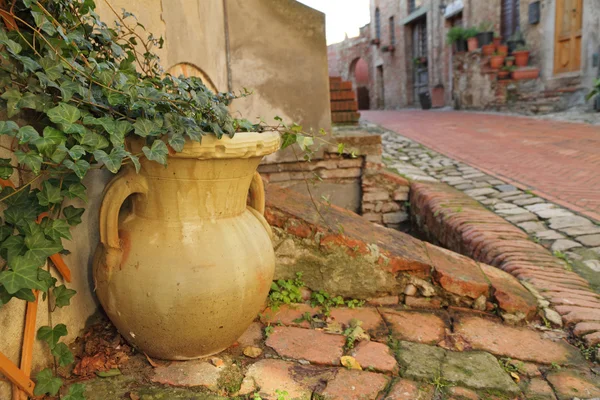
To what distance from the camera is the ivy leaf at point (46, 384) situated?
159cm

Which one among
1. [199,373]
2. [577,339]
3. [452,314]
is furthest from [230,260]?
[577,339]

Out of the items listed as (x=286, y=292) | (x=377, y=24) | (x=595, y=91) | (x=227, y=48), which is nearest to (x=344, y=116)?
(x=227, y=48)

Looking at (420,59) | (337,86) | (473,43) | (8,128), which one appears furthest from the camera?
(420,59)

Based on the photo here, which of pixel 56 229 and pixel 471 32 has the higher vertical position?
pixel 471 32

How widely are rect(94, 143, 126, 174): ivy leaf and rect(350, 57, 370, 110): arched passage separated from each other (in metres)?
25.4

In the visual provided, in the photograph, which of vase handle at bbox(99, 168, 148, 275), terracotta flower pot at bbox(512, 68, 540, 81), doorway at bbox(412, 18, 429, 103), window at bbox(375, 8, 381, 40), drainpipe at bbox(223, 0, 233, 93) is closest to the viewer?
vase handle at bbox(99, 168, 148, 275)

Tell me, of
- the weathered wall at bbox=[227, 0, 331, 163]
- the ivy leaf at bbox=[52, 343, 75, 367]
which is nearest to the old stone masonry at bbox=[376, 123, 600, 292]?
the weathered wall at bbox=[227, 0, 331, 163]

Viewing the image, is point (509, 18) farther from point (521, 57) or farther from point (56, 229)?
point (56, 229)

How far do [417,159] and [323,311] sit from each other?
4.52m

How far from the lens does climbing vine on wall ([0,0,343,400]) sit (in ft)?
4.72

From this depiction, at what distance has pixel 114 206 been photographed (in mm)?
1780

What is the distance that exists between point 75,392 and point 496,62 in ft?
44.5

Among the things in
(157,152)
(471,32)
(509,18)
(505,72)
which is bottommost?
(157,152)

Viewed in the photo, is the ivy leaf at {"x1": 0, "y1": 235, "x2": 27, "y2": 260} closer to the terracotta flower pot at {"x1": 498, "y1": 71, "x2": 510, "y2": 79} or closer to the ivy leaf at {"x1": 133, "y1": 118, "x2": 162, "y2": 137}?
the ivy leaf at {"x1": 133, "y1": 118, "x2": 162, "y2": 137}
